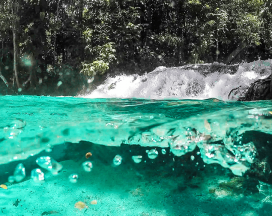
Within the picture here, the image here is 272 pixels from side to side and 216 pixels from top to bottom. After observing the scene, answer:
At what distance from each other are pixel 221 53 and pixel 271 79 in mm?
11204

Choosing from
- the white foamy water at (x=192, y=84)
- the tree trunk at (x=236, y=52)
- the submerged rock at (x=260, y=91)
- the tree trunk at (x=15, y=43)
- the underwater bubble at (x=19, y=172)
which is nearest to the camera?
the underwater bubble at (x=19, y=172)

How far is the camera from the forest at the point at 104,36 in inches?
508

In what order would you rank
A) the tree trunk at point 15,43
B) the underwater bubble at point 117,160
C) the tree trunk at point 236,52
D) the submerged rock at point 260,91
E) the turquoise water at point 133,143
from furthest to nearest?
the tree trunk at point 236,52 → the tree trunk at point 15,43 → the submerged rock at point 260,91 → the underwater bubble at point 117,160 → the turquoise water at point 133,143

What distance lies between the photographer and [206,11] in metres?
14.1

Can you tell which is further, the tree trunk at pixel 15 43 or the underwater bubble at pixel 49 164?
the tree trunk at pixel 15 43

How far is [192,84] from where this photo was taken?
8062 mm

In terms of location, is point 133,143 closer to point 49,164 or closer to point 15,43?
point 49,164

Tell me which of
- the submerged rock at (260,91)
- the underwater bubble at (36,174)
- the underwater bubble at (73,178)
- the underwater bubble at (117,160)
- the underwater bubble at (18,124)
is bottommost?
the underwater bubble at (73,178)

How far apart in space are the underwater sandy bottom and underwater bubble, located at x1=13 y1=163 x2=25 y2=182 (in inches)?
2.2

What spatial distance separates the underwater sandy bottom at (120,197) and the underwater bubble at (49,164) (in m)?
0.05

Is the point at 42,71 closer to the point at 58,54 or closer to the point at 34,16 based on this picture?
the point at 58,54

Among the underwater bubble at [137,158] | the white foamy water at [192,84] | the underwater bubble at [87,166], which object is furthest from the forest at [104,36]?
the underwater bubble at [87,166]

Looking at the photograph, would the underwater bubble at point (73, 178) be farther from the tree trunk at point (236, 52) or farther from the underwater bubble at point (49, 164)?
the tree trunk at point (236, 52)

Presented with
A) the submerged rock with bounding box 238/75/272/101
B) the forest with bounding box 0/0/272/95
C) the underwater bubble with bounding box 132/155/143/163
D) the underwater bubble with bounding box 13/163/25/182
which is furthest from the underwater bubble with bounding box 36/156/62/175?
the forest with bounding box 0/0/272/95
